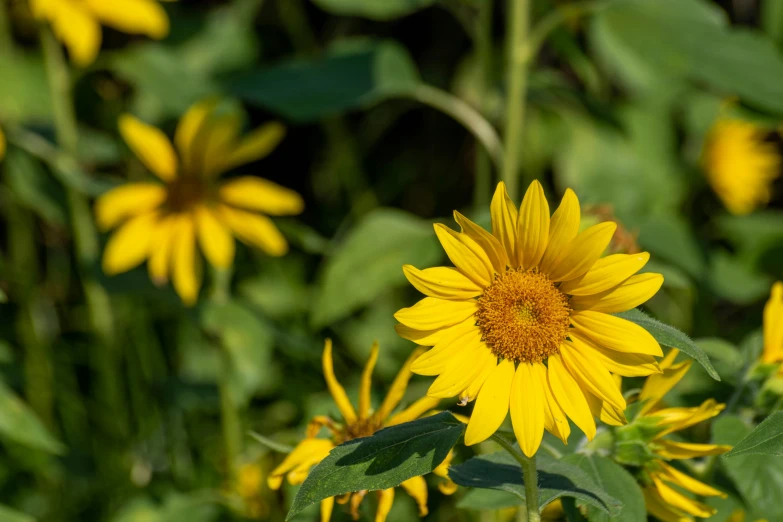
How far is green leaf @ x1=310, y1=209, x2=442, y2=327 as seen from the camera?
1.46m

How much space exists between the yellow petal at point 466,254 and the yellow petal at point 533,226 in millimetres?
35

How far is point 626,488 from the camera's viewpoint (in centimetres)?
81

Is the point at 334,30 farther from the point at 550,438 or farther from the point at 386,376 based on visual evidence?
the point at 550,438

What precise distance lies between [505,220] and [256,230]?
0.90m

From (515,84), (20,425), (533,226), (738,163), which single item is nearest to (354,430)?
(533,226)

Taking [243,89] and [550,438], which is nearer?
[550,438]

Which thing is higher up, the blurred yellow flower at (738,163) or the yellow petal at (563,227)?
the yellow petal at (563,227)

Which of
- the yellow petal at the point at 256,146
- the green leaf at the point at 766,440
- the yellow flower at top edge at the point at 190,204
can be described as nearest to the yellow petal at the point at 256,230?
the yellow flower at top edge at the point at 190,204

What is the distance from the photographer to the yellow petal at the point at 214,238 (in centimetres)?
159

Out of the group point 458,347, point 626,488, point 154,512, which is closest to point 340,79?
point 154,512

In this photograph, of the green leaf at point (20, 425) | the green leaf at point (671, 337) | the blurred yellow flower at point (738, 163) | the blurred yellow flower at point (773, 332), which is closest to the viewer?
the green leaf at point (671, 337)

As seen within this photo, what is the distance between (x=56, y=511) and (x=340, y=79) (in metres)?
0.93

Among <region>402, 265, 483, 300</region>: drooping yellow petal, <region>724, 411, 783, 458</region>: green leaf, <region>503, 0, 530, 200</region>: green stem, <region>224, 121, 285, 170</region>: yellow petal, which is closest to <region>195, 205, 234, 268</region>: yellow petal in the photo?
<region>224, 121, 285, 170</region>: yellow petal

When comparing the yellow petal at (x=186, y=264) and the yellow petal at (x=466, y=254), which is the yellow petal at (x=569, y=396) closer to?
the yellow petal at (x=466, y=254)
